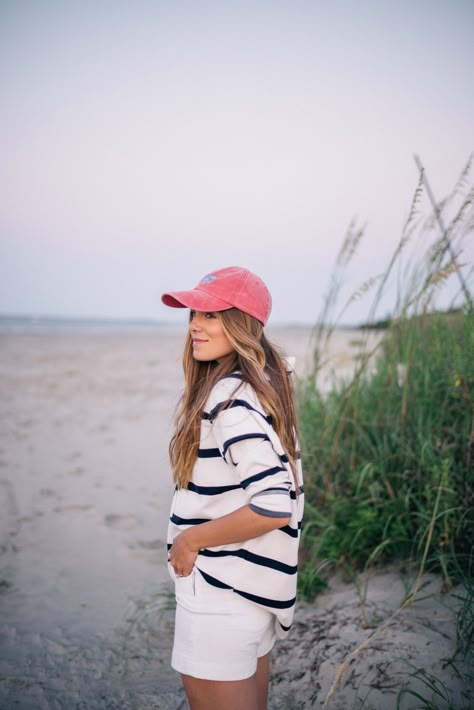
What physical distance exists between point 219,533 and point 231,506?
94 mm

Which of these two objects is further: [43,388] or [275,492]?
[43,388]

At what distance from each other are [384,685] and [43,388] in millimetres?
7535

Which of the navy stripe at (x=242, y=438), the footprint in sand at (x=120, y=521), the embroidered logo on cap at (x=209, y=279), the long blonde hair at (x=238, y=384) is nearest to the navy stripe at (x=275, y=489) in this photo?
the navy stripe at (x=242, y=438)

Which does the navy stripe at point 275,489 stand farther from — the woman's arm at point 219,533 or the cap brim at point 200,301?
the cap brim at point 200,301

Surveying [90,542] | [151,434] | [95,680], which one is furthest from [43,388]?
[95,680]

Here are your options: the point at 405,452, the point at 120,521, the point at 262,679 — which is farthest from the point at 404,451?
the point at 120,521

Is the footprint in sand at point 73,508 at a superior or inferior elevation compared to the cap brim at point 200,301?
inferior

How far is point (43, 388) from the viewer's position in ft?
26.8

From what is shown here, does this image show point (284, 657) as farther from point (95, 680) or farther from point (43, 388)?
point (43, 388)

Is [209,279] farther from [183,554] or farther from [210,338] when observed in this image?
[183,554]

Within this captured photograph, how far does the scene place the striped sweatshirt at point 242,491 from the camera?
4.05 feet

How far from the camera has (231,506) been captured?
4.45 ft

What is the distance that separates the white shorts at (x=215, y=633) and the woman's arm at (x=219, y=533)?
0.06 m

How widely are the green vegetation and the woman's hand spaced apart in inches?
42.5
